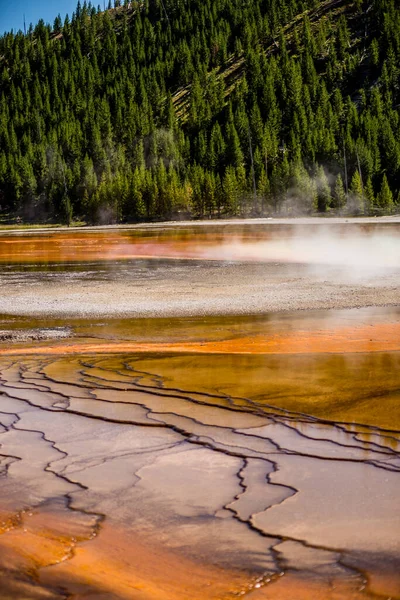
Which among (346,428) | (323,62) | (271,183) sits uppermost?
(323,62)

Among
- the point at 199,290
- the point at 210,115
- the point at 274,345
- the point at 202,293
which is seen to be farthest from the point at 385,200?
the point at 274,345

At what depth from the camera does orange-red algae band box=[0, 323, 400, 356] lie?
10031 millimetres

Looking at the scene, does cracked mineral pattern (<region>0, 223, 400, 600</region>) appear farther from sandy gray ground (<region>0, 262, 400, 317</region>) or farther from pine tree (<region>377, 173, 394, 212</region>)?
pine tree (<region>377, 173, 394, 212</region>)

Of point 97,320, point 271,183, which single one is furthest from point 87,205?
point 97,320

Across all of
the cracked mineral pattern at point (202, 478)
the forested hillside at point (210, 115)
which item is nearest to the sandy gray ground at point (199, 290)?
the cracked mineral pattern at point (202, 478)

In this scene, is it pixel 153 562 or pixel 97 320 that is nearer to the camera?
pixel 153 562

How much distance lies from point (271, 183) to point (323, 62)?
197ft

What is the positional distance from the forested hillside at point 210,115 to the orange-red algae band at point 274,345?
67.3 m

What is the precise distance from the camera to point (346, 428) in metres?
6.04

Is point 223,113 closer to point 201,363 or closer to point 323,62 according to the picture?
point 323,62

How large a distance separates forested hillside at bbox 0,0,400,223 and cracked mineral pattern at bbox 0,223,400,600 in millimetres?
70981

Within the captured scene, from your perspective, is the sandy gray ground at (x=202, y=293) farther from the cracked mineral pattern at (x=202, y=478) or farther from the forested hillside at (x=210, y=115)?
the forested hillside at (x=210, y=115)

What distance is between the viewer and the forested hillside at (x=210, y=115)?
287 ft

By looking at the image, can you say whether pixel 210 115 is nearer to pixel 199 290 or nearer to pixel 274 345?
pixel 199 290
